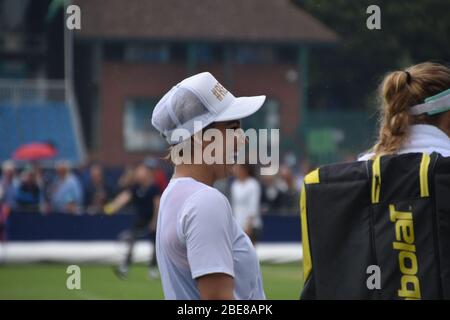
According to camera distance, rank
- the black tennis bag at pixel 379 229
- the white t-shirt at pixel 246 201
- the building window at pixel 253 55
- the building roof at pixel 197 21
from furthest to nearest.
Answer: the building window at pixel 253 55 < the building roof at pixel 197 21 < the white t-shirt at pixel 246 201 < the black tennis bag at pixel 379 229

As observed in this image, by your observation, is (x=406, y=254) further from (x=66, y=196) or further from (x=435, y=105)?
(x=66, y=196)

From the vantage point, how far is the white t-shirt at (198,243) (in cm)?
313

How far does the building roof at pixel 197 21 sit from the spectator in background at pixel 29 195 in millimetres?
3464

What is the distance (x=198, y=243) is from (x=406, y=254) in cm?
60

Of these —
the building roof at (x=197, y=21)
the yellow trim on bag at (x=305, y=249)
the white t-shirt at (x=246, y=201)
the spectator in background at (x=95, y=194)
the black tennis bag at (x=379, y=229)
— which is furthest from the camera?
the spectator in background at (x=95, y=194)

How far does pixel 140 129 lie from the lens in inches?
1310

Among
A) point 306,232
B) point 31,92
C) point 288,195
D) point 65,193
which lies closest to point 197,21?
point 288,195

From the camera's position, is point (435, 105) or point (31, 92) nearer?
point (435, 105)

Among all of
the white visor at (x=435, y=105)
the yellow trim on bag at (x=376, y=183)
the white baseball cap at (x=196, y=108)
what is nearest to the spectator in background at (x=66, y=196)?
the white baseball cap at (x=196, y=108)

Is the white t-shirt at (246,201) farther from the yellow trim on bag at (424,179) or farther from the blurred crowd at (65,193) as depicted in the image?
the yellow trim on bag at (424,179)

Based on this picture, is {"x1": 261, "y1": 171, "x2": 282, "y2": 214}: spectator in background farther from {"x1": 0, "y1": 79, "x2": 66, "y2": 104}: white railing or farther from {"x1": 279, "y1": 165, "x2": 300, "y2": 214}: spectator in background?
{"x1": 0, "y1": 79, "x2": 66, "y2": 104}: white railing

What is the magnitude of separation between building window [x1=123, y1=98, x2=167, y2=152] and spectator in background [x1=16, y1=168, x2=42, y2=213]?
1199 centimetres

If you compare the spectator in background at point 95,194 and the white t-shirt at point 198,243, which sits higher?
the white t-shirt at point 198,243
